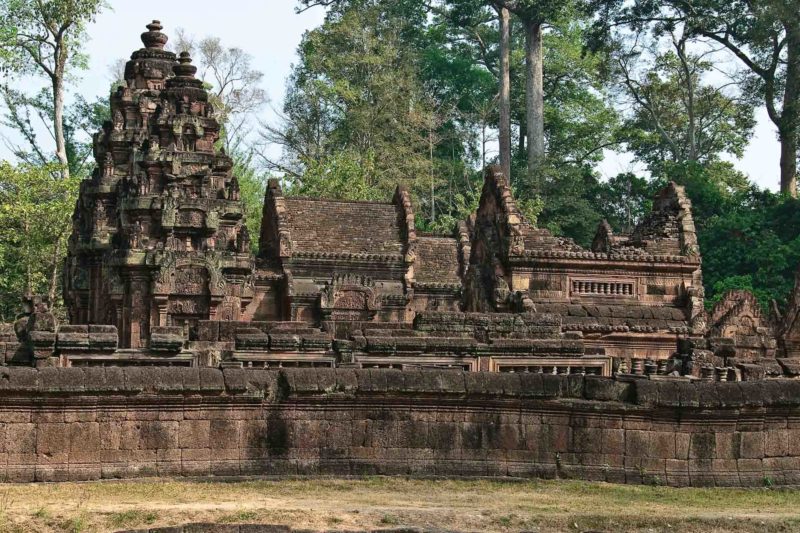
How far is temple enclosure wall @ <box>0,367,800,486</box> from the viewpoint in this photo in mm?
12391

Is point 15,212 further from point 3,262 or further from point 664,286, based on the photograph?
point 664,286

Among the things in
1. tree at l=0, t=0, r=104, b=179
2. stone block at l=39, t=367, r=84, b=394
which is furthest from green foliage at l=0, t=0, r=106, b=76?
stone block at l=39, t=367, r=84, b=394

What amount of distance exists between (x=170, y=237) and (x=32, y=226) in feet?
48.9

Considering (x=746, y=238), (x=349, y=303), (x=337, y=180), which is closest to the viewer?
(x=349, y=303)

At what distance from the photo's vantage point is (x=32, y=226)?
3944 centimetres

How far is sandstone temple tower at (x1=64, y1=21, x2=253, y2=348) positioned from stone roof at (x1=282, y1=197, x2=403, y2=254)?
21.6ft

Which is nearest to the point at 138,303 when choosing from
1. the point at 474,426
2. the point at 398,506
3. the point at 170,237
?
the point at 170,237

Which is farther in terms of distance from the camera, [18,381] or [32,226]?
[32,226]

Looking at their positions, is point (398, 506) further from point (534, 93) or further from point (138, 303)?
point (534, 93)

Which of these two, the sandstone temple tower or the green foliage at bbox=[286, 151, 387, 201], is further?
the green foliage at bbox=[286, 151, 387, 201]

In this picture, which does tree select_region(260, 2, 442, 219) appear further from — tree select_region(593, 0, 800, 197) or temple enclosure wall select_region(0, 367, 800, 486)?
temple enclosure wall select_region(0, 367, 800, 486)

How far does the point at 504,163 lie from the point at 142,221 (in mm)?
33372

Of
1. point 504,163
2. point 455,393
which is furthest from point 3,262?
point 455,393

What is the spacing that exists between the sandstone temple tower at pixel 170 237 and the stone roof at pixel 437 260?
1027 centimetres
